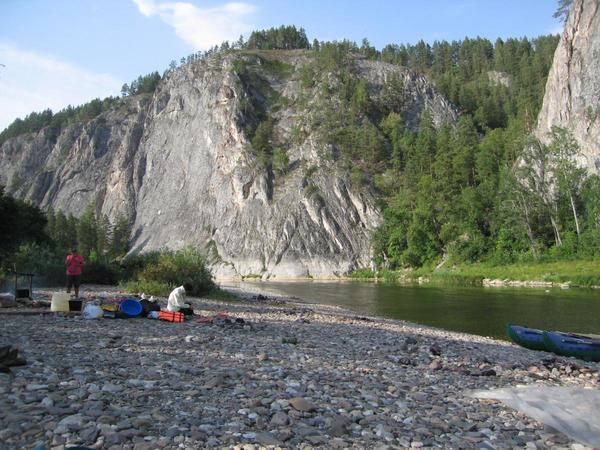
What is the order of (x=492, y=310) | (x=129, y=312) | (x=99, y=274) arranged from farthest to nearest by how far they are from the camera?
(x=99, y=274) < (x=492, y=310) < (x=129, y=312)

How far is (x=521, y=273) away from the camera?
58281 mm

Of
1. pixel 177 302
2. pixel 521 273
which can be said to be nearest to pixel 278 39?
pixel 521 273

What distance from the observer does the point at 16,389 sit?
6.77m

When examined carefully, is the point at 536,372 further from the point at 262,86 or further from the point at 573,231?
the point at 262,86

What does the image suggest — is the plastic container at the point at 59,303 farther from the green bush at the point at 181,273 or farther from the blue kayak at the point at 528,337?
the blue kayak at the point at 528,337

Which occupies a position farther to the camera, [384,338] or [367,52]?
[367,52]

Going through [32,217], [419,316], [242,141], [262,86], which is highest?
[262,86]

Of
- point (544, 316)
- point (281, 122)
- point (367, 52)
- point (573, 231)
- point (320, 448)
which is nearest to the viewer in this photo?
point (320, 448)

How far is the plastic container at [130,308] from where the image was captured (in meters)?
16.3

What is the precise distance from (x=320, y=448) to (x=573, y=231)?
7008 centimetres

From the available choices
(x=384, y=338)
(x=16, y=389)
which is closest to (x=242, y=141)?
(x=384, y=338)

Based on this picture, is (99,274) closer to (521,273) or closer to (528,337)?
(528,337)

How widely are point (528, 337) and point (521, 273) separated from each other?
44144 millimetres

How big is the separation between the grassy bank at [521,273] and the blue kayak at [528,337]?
3616cm
